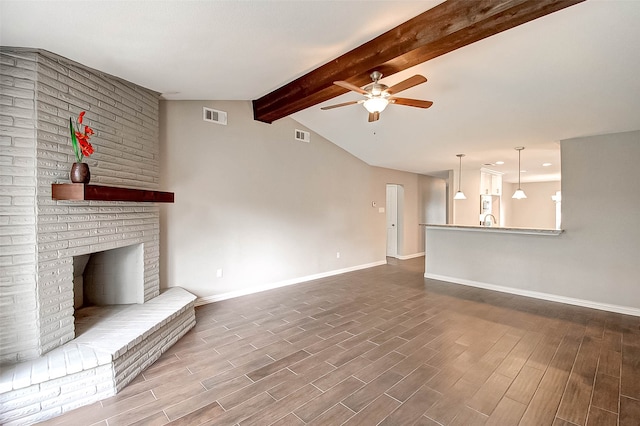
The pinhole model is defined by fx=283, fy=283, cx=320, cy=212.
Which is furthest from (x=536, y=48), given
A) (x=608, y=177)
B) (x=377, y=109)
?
(x=608, y=177)

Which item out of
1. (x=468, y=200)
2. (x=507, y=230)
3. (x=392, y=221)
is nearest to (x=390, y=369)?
(x=507, y=230)

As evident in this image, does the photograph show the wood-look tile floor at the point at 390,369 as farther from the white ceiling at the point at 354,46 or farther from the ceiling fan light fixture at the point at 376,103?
the white ceiling at the point at 354,46

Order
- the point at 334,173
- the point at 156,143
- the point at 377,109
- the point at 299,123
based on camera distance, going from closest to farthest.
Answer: the point at 377,109, the point at 156,143, the point at 299,123, the point at 334,173

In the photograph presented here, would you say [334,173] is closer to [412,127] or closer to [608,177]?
[412,127]

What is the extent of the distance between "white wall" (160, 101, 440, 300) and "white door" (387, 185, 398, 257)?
199 centimetres

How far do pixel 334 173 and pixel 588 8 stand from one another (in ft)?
14.6

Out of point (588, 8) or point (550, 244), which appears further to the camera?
point (550, 244)

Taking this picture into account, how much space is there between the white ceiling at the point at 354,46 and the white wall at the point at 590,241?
0.42 meters

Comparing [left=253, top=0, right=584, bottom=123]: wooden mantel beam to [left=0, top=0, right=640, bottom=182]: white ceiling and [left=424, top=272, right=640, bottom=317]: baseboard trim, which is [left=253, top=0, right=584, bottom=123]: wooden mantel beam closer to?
[left=0, top=0, right=640, bottom=182]: white ceiling

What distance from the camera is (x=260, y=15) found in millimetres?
2158

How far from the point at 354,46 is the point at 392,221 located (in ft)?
20.8

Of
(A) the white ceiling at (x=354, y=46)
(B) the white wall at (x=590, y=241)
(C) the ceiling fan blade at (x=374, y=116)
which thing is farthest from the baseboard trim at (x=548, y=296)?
(C) the ceiling fan blade at (x=374, y=116)

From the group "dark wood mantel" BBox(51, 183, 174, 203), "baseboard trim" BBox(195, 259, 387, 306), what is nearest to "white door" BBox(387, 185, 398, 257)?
"baseboard trim" BBox(195, 259, 387, 306)

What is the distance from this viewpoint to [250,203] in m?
4.82
